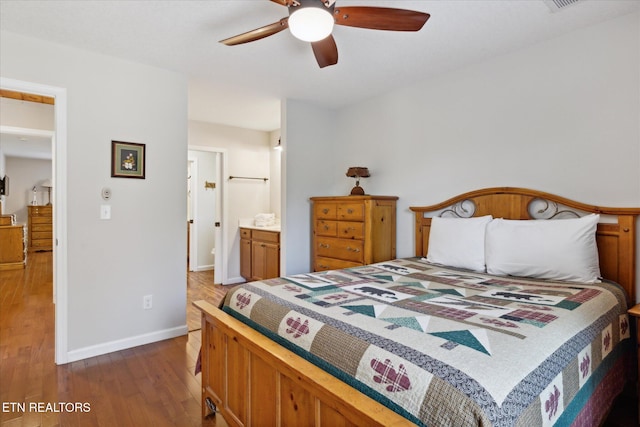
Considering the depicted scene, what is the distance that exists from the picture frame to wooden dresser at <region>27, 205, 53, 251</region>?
7964mm

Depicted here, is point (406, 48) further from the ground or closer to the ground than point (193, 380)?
further from the ground

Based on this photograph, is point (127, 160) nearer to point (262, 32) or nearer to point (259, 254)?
point (262, 32)

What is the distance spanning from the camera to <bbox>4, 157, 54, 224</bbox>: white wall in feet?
29.1

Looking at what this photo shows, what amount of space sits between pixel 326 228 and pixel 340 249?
0.30 metres

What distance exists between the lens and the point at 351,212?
3.37 meters

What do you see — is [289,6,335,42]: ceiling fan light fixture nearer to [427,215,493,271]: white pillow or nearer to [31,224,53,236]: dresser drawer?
[427,215,493,271]: white pillow

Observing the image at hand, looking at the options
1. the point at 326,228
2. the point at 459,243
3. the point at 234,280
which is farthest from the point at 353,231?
the point at 234,280

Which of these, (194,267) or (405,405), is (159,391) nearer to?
(405,405)

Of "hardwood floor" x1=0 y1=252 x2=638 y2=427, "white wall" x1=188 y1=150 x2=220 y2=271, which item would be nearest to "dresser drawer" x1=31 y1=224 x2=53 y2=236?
"white wall" x1=188 y1=150 x2=220 y2=271

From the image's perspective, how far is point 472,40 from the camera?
96.5 inches

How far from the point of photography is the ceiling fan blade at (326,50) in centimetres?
201

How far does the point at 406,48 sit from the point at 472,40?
18.2 inches

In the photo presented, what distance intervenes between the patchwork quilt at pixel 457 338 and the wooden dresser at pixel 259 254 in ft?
7.38

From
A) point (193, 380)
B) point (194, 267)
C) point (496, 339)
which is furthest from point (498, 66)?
point (194, 267)
